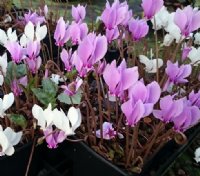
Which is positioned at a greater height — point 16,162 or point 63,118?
point 63,118

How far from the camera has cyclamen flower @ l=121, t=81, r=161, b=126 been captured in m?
0.76

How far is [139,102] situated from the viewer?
2.46 ft

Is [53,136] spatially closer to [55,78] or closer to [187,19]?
[55,78]

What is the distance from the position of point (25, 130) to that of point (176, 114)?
17.7 inches

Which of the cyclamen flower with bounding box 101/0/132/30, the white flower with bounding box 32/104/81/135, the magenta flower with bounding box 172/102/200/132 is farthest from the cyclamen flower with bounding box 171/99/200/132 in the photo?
the cyclamen flower with bounding box 101/0/132/30

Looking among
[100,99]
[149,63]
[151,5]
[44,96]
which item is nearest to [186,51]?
[149,63]

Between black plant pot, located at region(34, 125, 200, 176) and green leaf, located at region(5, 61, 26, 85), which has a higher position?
green leaf, located at region(5, 61, 26, 85)

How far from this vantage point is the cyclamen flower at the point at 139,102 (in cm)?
76

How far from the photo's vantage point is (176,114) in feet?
2.67

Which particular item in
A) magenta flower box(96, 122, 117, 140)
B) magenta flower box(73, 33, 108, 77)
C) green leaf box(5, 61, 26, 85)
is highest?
magenta flower box(73, 33, 108, 77)

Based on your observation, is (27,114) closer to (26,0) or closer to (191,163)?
(191,163)

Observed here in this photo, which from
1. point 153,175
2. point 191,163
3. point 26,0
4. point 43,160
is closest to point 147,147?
point 153,175

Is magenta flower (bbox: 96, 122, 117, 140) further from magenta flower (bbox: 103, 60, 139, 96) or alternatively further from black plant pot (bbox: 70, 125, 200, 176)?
magenta flower (bbox: 103, 60, 139, 96)

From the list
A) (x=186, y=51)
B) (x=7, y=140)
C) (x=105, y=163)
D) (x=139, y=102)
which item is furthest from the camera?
(x=186, y=51)
